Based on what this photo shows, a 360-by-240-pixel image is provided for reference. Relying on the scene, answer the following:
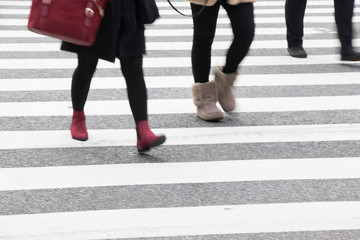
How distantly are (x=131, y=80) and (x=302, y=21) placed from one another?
10.9 ft

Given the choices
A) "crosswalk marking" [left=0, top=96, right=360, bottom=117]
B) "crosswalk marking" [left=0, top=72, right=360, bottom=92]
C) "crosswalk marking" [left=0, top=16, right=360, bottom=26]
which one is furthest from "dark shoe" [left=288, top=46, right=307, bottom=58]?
"crosswalk marking" [left=0, top=16, right=360, bottom=26]

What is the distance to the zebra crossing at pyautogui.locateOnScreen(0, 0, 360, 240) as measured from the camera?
3979mm

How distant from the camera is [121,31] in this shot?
4.63 meters

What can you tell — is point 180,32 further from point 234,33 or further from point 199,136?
point 199,136

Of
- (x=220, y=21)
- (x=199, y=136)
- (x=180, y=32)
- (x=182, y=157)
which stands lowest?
(x=220, y=21)

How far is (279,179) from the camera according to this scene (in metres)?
4.60

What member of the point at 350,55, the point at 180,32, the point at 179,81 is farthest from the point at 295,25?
the point at 180,32

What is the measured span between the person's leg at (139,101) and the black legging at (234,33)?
0.84m

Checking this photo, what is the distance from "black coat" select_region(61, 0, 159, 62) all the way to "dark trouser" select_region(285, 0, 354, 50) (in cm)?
321

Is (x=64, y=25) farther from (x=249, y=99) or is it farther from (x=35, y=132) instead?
(x=249, y=99)

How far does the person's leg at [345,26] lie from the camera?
291 inches

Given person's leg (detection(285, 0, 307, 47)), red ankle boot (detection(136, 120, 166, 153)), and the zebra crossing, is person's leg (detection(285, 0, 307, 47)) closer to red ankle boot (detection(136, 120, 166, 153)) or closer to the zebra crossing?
the zebra crossing

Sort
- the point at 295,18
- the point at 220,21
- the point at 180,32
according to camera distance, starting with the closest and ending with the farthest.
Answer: the point at 295,18, the point at 180,32, the point at 220,21

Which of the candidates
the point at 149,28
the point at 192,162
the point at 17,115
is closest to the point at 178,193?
the point at 192,162
